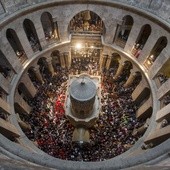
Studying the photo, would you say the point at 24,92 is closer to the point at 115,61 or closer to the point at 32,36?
the point at 32,36

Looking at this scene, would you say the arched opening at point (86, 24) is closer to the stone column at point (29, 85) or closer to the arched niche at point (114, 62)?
the arched niche at point (114, 62)

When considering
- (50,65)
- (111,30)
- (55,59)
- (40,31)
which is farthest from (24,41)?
(111,30)

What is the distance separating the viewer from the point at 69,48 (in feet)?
113

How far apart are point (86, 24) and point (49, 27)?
4.05 metres

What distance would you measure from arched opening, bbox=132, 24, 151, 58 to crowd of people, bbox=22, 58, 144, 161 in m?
4.74

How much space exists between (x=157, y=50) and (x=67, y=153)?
1376 cm

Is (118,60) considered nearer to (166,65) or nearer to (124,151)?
(166,65)

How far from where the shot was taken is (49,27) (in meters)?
33.7

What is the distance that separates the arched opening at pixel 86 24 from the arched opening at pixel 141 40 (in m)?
4.04

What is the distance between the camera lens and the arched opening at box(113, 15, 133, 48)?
106 feet

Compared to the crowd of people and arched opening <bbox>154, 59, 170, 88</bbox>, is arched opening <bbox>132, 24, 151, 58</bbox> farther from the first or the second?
the crowd of people

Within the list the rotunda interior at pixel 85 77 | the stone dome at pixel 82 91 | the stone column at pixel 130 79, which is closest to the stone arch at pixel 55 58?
the rotunda interior at pixel 85 77

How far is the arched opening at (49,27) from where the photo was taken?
32.4 meters

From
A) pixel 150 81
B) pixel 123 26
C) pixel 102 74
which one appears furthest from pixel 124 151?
pixel 123 26
